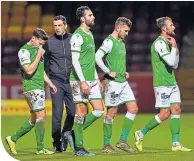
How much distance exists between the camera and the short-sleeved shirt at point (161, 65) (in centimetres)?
1128

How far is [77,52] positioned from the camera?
1063 centimetres

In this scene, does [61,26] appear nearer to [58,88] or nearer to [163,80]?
[58,88]

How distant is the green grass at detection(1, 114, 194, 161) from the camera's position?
10797 mm

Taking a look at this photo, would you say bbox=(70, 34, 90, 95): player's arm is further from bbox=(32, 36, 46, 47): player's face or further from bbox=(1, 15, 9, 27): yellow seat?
bbox=(1, 15, 9, 27): yellow seat

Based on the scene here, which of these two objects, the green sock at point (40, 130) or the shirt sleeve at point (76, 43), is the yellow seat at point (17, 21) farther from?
the shirt sleeve at point (76, 43)

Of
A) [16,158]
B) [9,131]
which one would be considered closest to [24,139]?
[9,131]

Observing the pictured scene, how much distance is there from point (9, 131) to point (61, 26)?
15.9 ft

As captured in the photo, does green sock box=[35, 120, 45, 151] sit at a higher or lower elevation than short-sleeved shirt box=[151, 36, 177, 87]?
lower

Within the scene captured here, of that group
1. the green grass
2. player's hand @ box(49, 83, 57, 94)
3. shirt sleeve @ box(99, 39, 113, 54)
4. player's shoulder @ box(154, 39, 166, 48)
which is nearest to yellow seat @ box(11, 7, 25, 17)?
the green grass

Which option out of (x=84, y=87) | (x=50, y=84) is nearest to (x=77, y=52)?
(x=84, y=87)

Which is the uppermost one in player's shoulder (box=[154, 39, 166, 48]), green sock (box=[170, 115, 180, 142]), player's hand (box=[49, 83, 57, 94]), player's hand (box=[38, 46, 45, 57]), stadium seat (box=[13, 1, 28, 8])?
stadium seat (box=[13, 1, 28, 8])

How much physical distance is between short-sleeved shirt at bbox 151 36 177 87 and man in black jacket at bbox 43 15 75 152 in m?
1.11

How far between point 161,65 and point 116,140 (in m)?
2.81

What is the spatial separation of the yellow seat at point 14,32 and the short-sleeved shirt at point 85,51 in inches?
446
